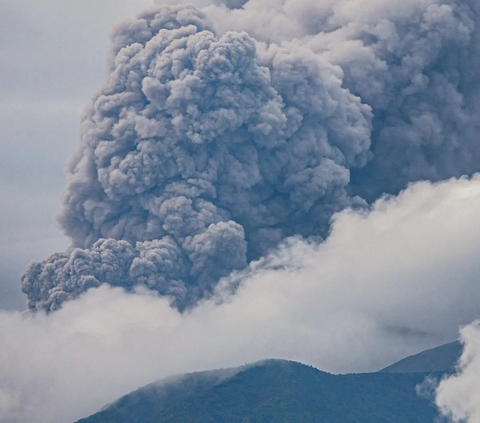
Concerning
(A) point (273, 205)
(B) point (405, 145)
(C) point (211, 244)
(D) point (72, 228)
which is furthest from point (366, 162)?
(D) point (72, 228)

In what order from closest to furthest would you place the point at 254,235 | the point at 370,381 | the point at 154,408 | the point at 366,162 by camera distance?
the point at 254,235 → the point at 366,162 → the point at 154,408 → the point at 370,381

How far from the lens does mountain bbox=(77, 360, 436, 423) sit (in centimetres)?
5116

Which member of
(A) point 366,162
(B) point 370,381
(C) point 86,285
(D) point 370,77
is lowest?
(B) point 370,381

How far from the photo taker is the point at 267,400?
173 ft

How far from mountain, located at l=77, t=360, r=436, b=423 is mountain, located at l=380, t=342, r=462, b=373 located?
10.8ft

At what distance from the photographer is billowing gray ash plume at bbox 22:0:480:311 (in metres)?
43.1

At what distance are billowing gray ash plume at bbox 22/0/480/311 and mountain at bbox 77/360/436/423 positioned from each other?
31.5 ft

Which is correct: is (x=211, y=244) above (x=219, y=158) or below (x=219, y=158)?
below

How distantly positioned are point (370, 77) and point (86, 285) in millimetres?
16280

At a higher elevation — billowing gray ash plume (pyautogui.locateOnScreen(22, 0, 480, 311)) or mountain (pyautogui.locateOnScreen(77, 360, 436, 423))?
billowing gray ash plume (pyautogui.locateOnScreen(22, 0, 480, 311))

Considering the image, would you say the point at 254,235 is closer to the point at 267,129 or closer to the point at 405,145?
the point at 267,129

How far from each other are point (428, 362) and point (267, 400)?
12.4 metres

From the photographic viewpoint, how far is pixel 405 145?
4825 centimetres

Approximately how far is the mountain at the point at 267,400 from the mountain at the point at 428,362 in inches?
129
